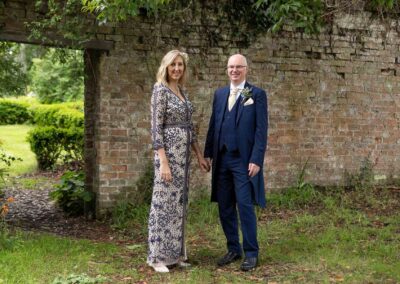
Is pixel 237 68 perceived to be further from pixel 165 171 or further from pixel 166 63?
pixel 165 171

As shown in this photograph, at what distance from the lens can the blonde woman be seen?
5.02m

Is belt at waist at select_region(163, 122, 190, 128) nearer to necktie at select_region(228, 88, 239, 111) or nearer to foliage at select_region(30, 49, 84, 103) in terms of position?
necktie at select_region(228, 88, 239, 111)

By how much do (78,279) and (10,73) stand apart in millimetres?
4023

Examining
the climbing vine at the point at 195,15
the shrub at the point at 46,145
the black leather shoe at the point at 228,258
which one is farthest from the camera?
the shrub at the point at 46,145

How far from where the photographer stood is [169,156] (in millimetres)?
5086

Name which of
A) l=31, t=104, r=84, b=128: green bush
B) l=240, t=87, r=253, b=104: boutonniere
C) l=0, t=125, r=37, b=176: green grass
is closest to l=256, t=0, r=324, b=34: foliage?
l=240, t=87, r=253, b=104: boutonniere

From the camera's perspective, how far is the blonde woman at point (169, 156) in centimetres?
502

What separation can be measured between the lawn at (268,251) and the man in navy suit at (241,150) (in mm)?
418

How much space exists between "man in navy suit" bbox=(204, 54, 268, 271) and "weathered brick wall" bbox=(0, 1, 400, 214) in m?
2.42

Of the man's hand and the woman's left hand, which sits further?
the woman's left hand

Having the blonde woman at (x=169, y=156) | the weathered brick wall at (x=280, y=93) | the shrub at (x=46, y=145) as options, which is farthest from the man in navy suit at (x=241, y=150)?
the shrub at (x=46, y=145)

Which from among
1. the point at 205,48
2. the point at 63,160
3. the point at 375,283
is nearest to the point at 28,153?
the point at 63,160

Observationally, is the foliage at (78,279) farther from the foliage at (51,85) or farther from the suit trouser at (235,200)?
the foliage at (51,85)

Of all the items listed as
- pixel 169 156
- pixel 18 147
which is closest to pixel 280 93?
pixel 169 156
